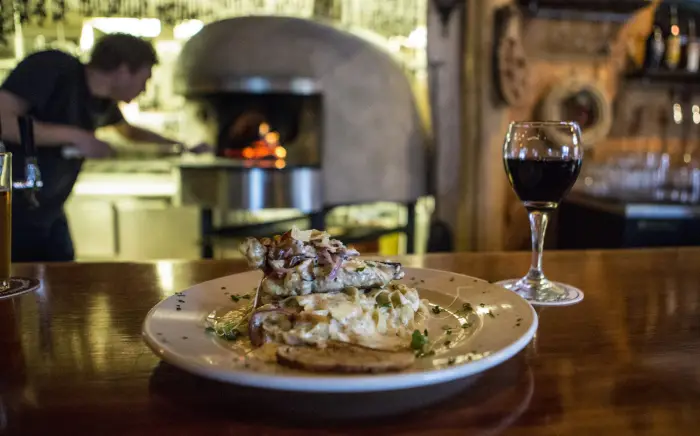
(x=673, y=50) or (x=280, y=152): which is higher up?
(x=673, y=50)

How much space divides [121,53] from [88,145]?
57cm

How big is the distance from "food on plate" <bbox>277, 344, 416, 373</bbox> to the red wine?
43cm

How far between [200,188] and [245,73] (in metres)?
0.63

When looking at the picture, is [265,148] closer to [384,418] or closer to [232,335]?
[232,335]

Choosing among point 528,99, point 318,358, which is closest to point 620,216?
point 528,99

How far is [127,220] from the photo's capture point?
344 centimetres

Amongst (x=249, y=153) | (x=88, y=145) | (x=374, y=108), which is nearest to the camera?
(x=88, y=145)

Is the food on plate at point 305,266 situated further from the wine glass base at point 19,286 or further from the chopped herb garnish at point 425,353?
the wine glass base at point 19,286

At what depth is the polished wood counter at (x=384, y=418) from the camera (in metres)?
0.45

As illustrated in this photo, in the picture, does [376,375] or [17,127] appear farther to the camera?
[17,127]

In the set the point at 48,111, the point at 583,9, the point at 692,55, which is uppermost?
the point at 583,9

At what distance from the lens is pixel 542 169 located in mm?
841

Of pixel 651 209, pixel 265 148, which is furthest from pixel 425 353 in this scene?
pixel 265 148

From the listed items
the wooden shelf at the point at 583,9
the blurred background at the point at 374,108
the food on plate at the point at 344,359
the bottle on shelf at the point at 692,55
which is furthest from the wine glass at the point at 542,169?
the bottle on shelf at the point at 692,55
